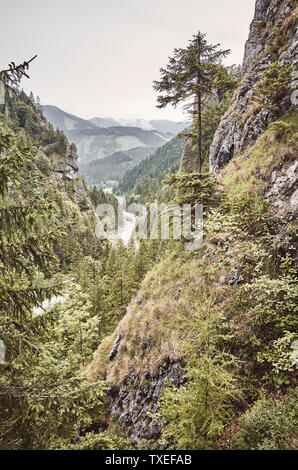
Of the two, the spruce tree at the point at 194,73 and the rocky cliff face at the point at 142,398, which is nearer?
the rocky cliff face at the point at 142,398

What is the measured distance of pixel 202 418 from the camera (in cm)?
514

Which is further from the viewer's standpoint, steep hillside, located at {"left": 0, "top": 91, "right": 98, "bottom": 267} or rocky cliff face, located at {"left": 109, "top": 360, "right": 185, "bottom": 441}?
steep hillside, located at {"left": 0, "top": 91, "right": 98, "bottom": 267}

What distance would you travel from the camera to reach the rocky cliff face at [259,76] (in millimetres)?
13352

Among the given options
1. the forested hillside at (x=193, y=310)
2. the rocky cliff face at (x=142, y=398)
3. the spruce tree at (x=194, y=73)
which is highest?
the spruce tree at (x=194, y=73)

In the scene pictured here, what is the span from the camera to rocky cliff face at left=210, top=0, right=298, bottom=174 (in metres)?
13.4

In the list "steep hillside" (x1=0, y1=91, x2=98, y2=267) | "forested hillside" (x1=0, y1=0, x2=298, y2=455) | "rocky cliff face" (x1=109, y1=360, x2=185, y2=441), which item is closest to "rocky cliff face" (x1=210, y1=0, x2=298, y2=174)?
"forested hillside" (x1=0, y1=0, x2=298, y2=455)

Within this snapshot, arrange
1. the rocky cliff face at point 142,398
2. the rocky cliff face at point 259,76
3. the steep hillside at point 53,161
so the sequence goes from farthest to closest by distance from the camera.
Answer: the steep hillside at point 53,161 < the rocky cliff face at point 259,76 < the rocky cliff face at point 142,398

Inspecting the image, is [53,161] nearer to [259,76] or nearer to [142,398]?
[259,76]

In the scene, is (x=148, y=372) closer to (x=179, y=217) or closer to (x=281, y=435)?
(x=281, y=435)

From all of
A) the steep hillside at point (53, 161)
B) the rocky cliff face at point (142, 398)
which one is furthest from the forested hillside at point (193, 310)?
the steep hillside at point (53, 161)

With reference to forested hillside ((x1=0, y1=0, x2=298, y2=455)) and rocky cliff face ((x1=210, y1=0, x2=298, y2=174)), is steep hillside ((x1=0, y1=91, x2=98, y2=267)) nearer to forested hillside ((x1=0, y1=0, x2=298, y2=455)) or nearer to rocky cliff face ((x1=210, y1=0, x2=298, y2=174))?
rocky cliff face ((x1=210, y1=0, x2=298, y2=174))

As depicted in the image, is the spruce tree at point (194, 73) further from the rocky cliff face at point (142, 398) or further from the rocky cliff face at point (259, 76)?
the rocky cliff face at point (142, 398)

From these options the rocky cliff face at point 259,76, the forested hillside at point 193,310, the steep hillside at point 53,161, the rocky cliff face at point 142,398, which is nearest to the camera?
the forested hillside at point 193,310

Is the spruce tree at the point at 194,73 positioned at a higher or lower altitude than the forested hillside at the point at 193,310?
higher
